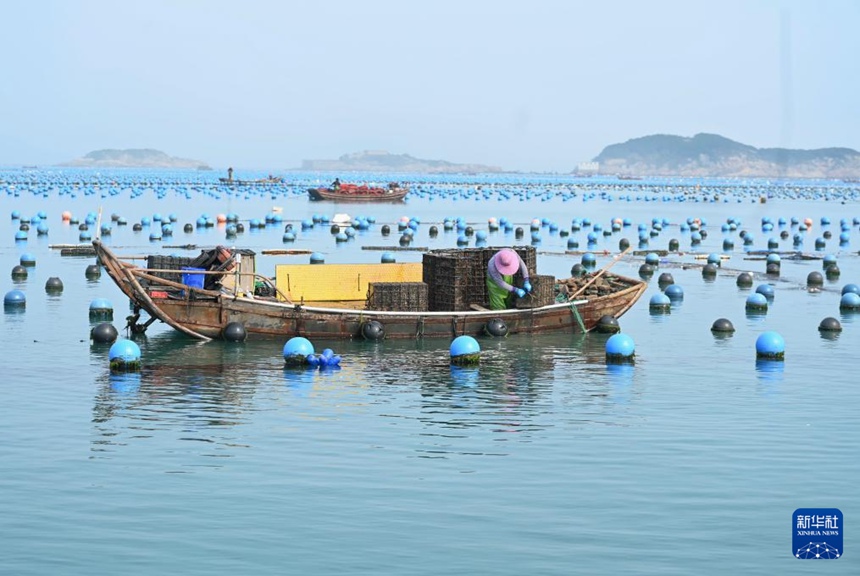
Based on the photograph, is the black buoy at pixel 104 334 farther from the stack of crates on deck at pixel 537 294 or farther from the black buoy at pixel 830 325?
the black buoy at pixel 830 325

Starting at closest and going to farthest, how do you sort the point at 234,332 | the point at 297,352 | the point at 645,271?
the point at 297,352, the point at 234,332, the point at 645,271

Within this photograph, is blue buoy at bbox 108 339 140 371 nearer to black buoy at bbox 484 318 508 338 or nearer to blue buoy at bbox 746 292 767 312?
black buoy at bbox 484 318 508 338

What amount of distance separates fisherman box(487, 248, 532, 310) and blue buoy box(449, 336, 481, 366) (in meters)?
4.44

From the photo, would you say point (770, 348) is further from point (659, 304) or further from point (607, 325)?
point (659, 304)

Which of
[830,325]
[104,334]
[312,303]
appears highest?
[312,303]

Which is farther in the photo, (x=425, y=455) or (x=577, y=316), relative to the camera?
(x=577, y=316)

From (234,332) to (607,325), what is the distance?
1137cm

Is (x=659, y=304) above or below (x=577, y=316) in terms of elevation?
below

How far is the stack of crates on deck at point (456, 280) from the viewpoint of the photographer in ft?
125

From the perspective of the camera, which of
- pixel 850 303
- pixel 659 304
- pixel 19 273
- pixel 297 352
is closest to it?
pixel 297 352

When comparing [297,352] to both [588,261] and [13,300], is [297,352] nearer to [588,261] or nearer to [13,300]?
[13,300]

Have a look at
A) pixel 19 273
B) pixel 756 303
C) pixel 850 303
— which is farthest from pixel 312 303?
pixel 850 303

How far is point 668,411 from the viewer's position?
2802 centimetres

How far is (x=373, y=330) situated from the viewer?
3647 centimetres
